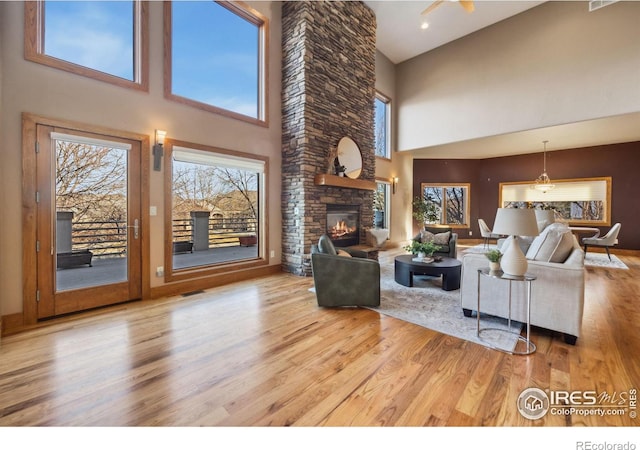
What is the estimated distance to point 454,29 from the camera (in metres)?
7.09

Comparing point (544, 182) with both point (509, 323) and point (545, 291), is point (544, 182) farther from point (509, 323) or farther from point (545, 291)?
point (509, 323)

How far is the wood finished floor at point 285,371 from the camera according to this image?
1577 millimetres

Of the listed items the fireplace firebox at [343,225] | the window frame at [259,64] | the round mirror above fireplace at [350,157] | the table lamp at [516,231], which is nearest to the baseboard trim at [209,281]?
the fireplace firebox at [343,225]

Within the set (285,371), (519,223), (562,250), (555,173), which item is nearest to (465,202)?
(555,173)

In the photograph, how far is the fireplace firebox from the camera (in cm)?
561

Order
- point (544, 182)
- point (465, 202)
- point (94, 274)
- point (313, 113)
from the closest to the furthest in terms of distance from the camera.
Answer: point (94, 274)
point (313, 113)
point (544, 182)
point (465, 202)

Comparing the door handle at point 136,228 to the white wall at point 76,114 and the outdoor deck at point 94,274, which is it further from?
the outdoor deck at point 94,274

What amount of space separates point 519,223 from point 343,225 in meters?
3.74

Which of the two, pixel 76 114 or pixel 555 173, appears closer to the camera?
pixel 76 114

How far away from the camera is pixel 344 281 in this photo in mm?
3260

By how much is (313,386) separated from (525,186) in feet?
34.4

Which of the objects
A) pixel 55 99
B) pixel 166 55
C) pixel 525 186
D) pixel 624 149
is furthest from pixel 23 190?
pixel 624 149

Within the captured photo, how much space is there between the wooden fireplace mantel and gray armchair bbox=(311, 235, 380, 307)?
2119 mm
